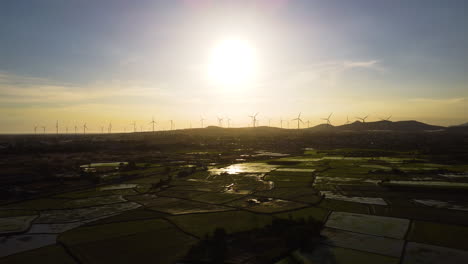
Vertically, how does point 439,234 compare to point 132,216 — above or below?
above

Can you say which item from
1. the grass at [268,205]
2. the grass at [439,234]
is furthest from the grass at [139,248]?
the grass at [439,234]

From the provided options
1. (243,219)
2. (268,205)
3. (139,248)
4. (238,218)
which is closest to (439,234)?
(243,219)

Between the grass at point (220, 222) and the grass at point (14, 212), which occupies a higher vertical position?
the grass at point (220, 222)

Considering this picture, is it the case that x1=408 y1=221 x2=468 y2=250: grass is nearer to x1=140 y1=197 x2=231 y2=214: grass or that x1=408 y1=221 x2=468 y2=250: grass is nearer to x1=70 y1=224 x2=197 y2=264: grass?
x1=70 y1=224 x2=197 y2=264: grass

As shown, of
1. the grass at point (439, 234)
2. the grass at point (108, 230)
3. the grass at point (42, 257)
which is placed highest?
the grass at point (439, 234)

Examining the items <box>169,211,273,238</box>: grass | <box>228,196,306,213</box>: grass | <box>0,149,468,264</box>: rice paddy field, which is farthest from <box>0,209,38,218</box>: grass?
Answer: <box>228,196,306,213</box>: grass

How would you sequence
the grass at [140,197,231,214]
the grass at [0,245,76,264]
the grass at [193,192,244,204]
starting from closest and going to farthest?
the grass at [0,245,76,264] → the grass at [140,197,231,214] → the grass at [193,192,244,204]

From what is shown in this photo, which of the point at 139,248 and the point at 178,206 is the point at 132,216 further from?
the point at 139,248

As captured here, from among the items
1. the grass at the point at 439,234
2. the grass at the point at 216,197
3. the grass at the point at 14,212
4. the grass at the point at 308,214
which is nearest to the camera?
the grass at the point at 439,234

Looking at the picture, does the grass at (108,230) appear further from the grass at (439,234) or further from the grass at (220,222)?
the grass at (439,234)
